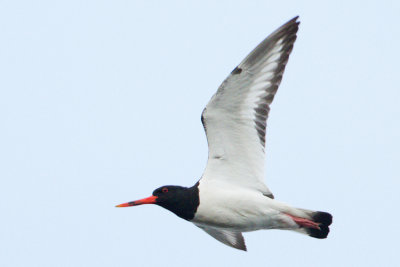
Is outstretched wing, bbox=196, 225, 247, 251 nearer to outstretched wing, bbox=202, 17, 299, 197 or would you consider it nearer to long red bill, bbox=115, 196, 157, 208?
long red bill, bbox=115, 196, 157, 208

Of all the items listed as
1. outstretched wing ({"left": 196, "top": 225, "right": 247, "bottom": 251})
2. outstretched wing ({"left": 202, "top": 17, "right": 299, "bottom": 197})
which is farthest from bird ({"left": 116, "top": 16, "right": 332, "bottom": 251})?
outstretched wing ({"left": 196, "top": 225, "right": 247, "bottom": 251})

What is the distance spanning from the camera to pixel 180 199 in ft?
38.6

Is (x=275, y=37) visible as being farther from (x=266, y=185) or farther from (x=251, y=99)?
(x=266, y=185)

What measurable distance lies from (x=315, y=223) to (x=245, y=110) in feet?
6.65

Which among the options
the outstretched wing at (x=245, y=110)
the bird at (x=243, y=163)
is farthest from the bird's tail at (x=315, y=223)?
the outstretched wing at (x=245, y=110)

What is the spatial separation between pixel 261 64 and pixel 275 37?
1.43 ft

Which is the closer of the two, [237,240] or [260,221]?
[260,221]

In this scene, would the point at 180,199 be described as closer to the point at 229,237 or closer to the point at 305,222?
the point at 229,237

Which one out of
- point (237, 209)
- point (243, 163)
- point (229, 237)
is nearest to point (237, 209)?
point (237, 209)

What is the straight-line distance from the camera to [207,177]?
1180 cm

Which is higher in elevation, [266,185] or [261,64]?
[261,64]

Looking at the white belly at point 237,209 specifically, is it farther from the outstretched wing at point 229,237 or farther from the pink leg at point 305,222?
the outstretched wing at point 229,237

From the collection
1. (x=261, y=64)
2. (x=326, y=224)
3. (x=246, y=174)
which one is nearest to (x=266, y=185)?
(x=246, y=174)

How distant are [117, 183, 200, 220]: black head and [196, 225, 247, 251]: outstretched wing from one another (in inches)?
52.8
